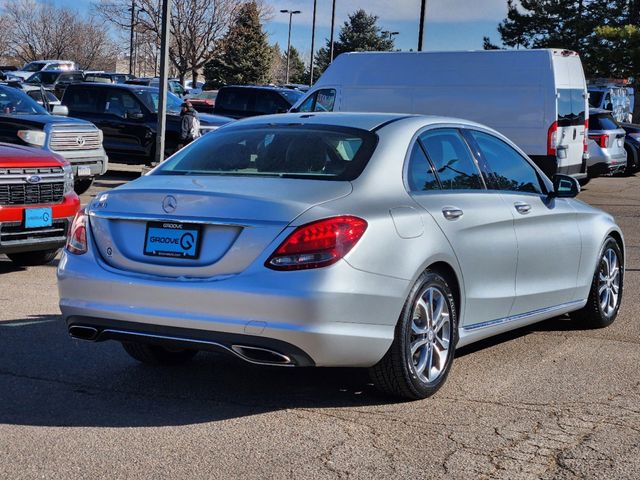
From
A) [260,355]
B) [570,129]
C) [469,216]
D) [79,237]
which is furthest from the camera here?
[570,129]

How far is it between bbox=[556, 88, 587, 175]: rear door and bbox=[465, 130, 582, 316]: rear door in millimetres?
10290

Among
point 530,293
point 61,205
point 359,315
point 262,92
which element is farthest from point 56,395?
point 262,92

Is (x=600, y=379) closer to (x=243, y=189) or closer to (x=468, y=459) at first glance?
(x=468, y=459)

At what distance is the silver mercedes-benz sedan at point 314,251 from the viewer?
4988 millimetres

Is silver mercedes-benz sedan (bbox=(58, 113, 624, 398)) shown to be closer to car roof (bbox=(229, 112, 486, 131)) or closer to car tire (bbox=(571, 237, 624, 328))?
car roof (bbox=(229, 112, 486, 131))

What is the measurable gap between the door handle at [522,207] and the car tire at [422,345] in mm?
1050

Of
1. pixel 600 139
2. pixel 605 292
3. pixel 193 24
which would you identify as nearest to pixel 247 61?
pixel 193 24

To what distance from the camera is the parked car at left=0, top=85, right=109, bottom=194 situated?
1582 centimetres

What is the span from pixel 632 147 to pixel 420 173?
2187 cm

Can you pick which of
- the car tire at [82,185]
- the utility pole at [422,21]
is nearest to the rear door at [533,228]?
the car tire at [82,185]

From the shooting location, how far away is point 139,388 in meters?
5.80

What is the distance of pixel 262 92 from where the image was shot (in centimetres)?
2669

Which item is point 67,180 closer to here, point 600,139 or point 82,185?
point 82,185

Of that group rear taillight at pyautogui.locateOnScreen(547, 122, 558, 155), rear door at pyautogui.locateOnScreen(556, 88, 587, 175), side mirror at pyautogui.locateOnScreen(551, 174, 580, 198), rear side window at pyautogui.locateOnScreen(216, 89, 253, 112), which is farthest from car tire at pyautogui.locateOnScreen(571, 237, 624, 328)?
rear side window at pyautogui.locateOnScreen(216, 89, 253, 112)
